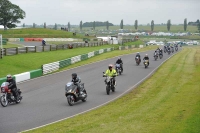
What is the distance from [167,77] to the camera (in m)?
34.7

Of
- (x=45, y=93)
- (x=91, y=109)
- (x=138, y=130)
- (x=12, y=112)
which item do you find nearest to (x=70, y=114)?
(x=91, y=109)

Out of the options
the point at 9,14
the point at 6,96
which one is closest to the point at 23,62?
the point at 6,96

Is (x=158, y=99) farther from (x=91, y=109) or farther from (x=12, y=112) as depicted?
(x=12, y=112)

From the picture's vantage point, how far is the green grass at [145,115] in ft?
47.4

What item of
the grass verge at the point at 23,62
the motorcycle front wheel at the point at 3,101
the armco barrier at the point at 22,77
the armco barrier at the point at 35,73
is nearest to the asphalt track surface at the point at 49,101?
the motorcycle front wheel at the point at 3,101

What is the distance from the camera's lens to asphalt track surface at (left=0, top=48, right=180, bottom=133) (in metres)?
17.0

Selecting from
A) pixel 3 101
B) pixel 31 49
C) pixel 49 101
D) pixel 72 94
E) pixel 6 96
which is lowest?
pixel 49 101

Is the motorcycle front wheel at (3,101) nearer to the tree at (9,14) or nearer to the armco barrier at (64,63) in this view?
the armco barrier at (64,63)

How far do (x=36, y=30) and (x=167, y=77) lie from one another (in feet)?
277

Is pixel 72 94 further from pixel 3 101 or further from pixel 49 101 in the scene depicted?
pixel 3 101

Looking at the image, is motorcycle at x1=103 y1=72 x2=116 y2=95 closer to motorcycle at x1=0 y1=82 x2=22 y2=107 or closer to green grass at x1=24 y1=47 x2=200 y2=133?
green grass at x1=24 y1=47 x2=200 y2=133

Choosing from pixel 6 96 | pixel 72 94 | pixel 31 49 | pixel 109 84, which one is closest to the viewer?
pixel 72 94

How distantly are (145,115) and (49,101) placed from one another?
704 cm

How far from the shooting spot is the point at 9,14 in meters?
118
